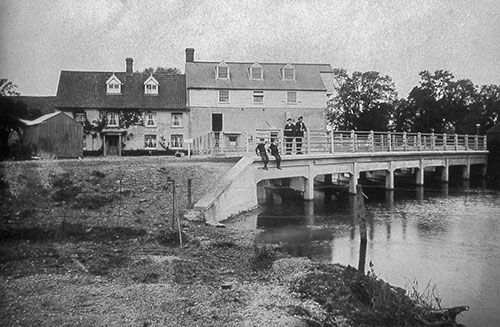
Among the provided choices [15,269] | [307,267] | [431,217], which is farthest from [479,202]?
[15,269]

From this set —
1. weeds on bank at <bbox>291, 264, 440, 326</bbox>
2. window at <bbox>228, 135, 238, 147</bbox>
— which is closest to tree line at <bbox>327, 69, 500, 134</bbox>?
window at <bbox>228, 135, 238, 147</bbox>

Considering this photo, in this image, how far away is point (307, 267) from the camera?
9859 mm

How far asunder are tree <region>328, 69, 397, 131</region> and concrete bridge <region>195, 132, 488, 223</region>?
12.8m

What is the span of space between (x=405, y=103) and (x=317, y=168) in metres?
37.1

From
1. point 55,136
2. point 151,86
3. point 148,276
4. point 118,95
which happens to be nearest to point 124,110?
point 118,95

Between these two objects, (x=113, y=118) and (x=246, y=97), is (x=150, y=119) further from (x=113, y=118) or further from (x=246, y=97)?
(x=246, y=97)

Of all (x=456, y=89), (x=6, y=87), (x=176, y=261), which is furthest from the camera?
(x=456, y=89)

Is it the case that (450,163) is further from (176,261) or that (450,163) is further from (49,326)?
(49,326)

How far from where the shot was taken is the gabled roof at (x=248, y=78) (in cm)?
4012

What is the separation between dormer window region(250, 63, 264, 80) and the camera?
41406 millimetres

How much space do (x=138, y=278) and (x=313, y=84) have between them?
36217mm

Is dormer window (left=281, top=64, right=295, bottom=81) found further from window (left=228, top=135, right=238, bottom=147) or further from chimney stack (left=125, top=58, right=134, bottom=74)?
chimney stack (left=125, top=58, right=134, bottom=74)

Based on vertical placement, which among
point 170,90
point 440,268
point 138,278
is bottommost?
point 440,268

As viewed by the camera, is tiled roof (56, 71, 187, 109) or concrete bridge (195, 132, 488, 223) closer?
concrete bridge (195, 132, 488, 223)
